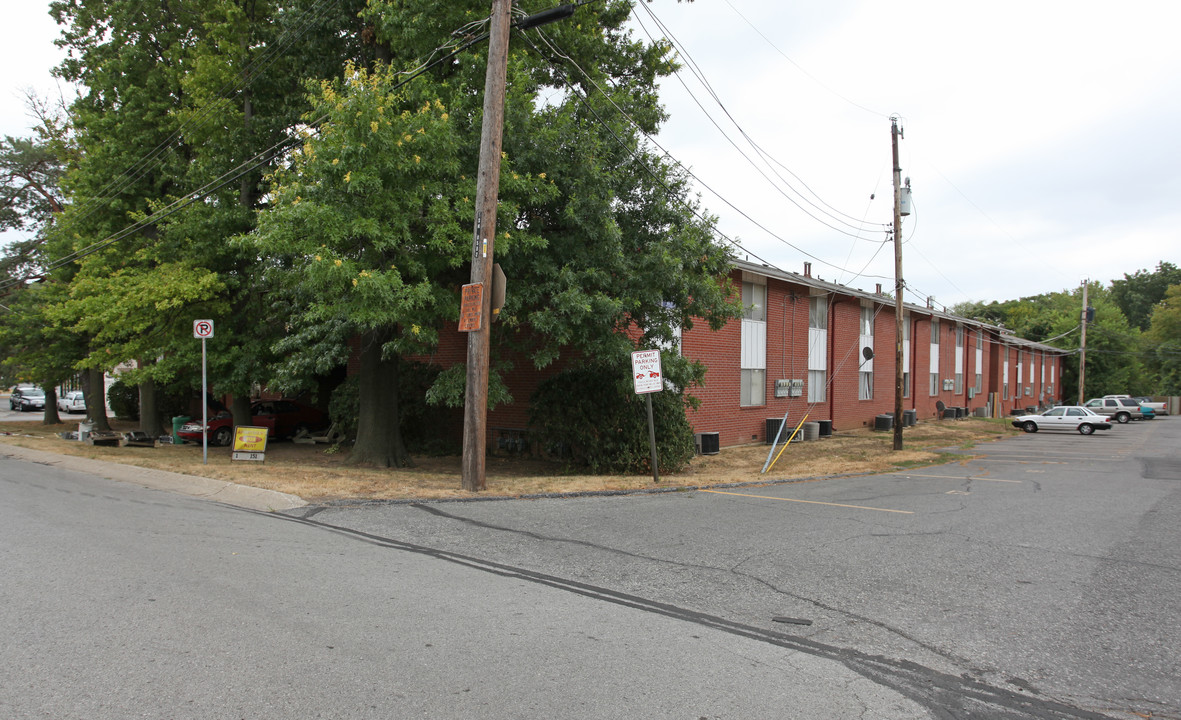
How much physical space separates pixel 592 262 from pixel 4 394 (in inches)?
4093

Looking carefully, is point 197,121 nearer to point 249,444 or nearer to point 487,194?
point 249,444

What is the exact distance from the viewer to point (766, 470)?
52.1 feet

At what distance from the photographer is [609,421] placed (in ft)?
50.0

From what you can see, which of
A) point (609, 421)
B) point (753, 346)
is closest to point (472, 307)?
point (609, 421)

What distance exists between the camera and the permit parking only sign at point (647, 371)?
12828mm

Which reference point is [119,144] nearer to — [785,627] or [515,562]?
[515,562]

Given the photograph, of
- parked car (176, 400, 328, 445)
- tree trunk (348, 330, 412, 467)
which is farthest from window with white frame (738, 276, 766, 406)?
parked car (176, 400, 328, 445)

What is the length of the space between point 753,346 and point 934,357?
2109cm

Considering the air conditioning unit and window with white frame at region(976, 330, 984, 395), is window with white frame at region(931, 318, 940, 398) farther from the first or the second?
the air conditioning unit

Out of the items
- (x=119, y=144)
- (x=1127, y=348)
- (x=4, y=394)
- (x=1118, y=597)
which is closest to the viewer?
(x=1118, y=597)

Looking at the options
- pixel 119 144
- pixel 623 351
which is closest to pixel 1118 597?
pixel 623 351

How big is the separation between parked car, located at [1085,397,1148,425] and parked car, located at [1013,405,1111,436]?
53.1ft

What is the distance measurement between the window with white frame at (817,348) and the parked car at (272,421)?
18.9 m

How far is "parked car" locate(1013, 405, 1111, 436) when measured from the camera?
3538 centimetres
